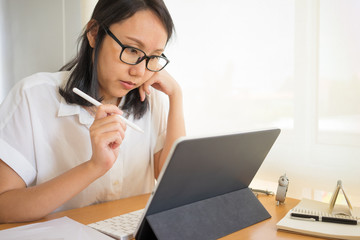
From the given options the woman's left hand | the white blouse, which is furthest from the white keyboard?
the woman's left hand

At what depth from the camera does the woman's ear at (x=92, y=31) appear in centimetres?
122

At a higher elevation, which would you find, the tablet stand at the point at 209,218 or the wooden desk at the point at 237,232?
the tablet stand at the point at 209,218

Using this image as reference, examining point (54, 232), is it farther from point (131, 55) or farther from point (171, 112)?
point (171, 112)

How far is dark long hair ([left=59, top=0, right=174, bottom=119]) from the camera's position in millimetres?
1143

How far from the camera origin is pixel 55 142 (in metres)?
1.21

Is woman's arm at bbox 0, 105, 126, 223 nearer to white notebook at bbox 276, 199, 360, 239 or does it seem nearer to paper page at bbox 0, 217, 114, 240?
paper page at bbox 0, 217, 114, 240

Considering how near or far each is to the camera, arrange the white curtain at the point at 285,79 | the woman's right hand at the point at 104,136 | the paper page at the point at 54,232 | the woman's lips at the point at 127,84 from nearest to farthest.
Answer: the paper page at the point at 54,232, the woman's right hand at the point at 104,136, the woman's lips at the point at 127,84, the white curtain at the point at 285,79

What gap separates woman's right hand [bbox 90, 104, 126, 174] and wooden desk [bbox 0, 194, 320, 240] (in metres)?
0.15

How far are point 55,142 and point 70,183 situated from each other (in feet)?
0.97

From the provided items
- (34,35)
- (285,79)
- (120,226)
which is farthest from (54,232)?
(34,35)

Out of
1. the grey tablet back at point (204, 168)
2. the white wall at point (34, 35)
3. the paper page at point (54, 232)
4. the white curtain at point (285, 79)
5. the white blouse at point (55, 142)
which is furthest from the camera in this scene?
the white wall at point (34, 35)

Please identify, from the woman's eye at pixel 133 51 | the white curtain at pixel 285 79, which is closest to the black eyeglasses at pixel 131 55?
the woman's eye at pixel 133 51

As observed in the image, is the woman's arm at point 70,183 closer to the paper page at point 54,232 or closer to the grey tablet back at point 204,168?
the paper page at point 54,232

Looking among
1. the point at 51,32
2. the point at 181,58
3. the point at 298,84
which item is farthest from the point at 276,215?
the point at 51,32
